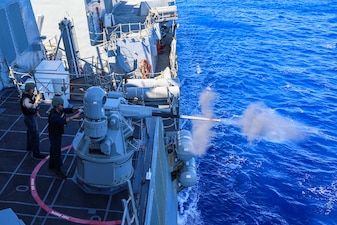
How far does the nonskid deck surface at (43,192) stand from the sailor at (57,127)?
295mm

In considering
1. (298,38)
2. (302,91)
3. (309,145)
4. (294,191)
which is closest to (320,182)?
(294,191)

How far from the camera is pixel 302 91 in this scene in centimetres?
2812

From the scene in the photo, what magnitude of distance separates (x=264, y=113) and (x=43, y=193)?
786 inches

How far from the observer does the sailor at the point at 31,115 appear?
897cm

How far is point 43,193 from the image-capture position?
335 inches

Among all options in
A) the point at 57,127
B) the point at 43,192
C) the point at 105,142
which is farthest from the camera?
the point at 43,192

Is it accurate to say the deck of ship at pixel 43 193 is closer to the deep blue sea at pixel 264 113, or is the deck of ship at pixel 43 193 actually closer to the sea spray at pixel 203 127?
the deep blue sea at pixel 264 113

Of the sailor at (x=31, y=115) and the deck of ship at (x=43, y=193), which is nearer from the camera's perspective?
the deck of ship at (x=43, y=193)

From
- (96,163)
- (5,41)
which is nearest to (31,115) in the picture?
(96,163)

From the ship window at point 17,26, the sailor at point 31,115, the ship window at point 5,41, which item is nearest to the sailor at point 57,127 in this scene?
the sailor at point 31,115

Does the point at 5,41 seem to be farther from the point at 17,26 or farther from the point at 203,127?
the point at 203,127

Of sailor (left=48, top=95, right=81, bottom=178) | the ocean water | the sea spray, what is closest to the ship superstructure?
sailor (left=48, top=95, right=81, bottom=178)

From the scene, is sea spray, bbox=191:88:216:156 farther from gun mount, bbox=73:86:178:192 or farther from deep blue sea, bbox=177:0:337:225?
gun mount, bbox=73:86:178:192

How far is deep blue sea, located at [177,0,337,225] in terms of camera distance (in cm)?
1838
